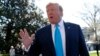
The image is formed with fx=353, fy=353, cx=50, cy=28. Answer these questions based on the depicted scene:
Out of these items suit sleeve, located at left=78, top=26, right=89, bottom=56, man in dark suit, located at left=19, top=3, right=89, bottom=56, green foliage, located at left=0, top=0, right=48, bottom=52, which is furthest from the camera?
green foliage, located at left=0, top=0, right=48, bottom=52

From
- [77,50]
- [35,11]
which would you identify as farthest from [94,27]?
[77,50]

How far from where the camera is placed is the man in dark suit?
4875mm

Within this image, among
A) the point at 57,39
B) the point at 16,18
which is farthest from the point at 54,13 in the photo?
the point at 16,18

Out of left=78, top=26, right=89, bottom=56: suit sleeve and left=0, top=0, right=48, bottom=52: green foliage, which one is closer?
left=78, top=26, right=89, bottom=56: suit sleeve

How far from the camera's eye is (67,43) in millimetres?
4914

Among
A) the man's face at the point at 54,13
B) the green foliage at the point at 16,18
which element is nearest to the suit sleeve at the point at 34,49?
A: the man's face at the point at 54,13

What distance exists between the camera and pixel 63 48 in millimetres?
4883

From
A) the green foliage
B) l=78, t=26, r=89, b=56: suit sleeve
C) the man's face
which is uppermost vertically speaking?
the man's face

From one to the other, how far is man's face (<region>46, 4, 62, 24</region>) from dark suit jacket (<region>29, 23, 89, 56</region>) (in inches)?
6.8

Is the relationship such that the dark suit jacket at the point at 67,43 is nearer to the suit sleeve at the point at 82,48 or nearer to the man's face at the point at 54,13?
the suit sleeve at the point at 82,48

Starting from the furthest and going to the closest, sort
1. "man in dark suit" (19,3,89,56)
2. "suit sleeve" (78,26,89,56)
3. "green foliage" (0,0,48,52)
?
"green foliage" (0,0,48,52) < "suit sleeve" (78,26,89,56) < "man in dark suit" (19,3,89,56)

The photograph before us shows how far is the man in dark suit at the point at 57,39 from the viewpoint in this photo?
16.0ft

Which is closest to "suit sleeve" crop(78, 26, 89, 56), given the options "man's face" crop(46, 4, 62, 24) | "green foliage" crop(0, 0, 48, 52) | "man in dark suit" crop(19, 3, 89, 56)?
"man in dark suit" crop(19, 3, 89, 56)

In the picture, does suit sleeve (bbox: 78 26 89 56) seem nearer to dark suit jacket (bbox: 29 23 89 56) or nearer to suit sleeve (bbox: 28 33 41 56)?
dark suit jacket (bbox: 29 23 89 56)
